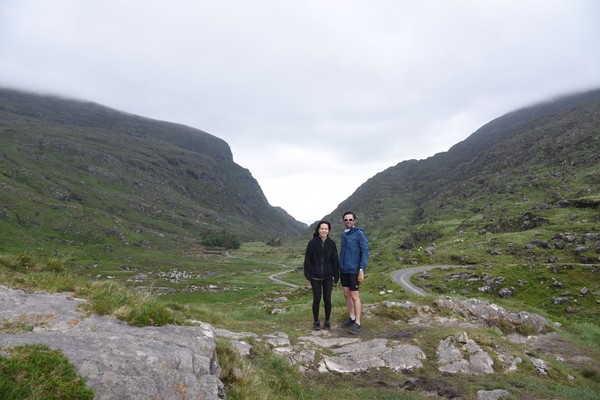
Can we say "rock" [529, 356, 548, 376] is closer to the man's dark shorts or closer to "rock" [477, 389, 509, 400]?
"rock" [477, 389, 509, 400]

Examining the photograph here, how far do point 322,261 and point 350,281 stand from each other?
1.49 metres

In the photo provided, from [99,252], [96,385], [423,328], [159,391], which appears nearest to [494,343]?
[423,328]

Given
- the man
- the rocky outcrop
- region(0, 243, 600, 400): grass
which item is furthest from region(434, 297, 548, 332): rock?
the man

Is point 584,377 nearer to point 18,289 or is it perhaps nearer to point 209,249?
point 18,289

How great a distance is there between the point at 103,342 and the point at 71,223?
6747 inches

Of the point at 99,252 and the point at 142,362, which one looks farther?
the point at 99,252

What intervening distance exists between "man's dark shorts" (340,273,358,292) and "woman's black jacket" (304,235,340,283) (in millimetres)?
492

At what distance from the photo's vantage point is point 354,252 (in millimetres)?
13766

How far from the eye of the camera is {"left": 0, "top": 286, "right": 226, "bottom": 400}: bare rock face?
17.2 feet

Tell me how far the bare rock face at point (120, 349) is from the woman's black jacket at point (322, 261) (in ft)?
19.5

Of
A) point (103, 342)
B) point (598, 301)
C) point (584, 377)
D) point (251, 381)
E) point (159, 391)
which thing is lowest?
point (598, 301)

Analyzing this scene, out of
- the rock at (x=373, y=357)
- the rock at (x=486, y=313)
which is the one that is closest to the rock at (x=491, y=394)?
the rock at (x=373, y=357)

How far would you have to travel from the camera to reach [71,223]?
148m

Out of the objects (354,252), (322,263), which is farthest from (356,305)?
(322,263)
